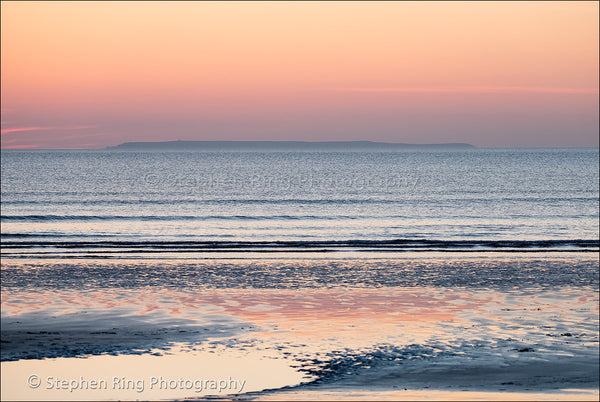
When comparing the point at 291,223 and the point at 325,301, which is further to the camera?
the point at 291,223

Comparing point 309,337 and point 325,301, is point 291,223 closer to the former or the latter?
point 325,301

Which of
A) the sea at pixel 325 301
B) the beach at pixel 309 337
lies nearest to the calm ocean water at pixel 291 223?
the sea at pixel 325 301

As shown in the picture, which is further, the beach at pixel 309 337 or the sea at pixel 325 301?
the sea at pixel 325 301

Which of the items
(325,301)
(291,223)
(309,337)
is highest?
(309,337)

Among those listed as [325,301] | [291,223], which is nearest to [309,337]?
[325,301]

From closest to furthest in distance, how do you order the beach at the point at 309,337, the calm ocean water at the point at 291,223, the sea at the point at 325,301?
the beach at the point at 309,337 → the sea at the point at 325,301 → the calm ocean water at the point at 291,223

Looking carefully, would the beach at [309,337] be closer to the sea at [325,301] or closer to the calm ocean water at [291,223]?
the sea at [325,301]

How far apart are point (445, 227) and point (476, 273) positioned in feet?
60.3

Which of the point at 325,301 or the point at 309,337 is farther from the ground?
the point at 309,337

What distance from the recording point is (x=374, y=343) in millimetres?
13656

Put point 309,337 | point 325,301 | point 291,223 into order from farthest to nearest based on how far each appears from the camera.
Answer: point 291,223 < point 325,301 < point 309,337

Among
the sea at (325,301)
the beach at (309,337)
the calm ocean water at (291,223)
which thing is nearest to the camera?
the beach at (309,337)

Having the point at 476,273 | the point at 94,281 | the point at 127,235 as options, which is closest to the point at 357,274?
the point at 476,273

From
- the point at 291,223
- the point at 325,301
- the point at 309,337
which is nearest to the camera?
the point at 309,337
